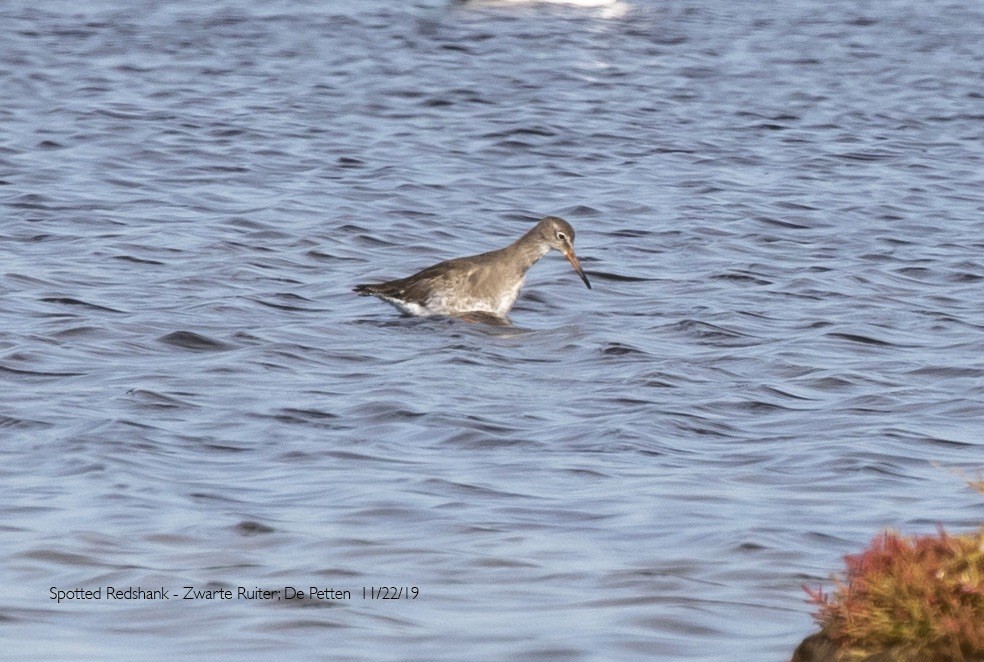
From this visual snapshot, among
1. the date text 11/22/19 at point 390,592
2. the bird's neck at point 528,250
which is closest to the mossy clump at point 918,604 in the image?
the date text 11/22/19 at point 390,592

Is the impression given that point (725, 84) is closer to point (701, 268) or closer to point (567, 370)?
point (701, 268)

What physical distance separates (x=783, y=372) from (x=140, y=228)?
777 centimetres

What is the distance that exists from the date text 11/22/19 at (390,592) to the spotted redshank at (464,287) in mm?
7302

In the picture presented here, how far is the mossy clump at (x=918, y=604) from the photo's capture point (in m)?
6.25

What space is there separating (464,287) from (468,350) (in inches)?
51.1

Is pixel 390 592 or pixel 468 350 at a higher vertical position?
pixel 390 592

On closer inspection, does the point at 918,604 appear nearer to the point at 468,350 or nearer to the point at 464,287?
the point at 468,350

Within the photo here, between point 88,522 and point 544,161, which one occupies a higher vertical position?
point 88,522

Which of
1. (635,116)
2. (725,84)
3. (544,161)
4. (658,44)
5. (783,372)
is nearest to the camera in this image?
(783,372)

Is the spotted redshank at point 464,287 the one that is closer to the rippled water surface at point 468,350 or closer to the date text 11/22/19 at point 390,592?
the rippled water surface at point 468,350

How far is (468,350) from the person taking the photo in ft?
47.8

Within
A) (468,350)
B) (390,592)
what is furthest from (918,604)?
(468,350)

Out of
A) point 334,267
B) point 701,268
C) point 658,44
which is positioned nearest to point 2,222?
point 334,267

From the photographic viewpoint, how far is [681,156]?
923 inches
